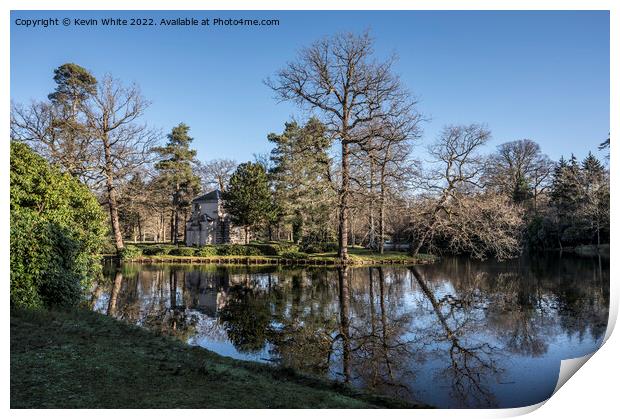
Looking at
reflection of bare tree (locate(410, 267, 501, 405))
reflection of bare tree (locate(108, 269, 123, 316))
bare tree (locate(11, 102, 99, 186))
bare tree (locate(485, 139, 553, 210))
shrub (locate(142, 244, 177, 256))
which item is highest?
bare tree (locate(11, 102, 99, 186))

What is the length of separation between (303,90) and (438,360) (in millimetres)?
10887

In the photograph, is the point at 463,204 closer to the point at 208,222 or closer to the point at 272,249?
the point at 272,249

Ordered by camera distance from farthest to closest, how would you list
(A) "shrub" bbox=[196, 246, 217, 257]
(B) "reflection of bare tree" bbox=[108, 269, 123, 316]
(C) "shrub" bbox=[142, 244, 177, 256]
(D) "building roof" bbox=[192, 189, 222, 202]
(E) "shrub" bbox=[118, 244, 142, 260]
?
(D) "building roof" bbox=[192, 189, 222, 202]
(C) "shrub" bbox=[142, 244, 177, 256]
(A) "shrub" bbox=[196, 246, 217, 257]
(E) "shrub" bbox=[118, 244, 142, 260]
(B) "reflection of bare tree" bbox=[108, 269, 123, 316]

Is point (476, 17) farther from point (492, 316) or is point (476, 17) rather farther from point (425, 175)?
point (425, 175)

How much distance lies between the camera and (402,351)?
184 inches

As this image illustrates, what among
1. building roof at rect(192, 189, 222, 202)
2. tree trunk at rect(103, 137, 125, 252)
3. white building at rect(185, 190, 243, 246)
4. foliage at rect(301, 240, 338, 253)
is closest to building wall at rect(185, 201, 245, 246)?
white building at rect(185, 190, 243, 246)

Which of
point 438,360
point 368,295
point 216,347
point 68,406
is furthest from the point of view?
point 368,295

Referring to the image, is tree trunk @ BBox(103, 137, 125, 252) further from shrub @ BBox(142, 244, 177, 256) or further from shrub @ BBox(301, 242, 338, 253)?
shrub @ BBox(301, 242, 338, 253)

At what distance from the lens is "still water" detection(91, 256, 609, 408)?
392 cm

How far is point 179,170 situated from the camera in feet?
76.1

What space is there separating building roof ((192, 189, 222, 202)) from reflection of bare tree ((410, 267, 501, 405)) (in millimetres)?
18049

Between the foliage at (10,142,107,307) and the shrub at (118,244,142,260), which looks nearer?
the foliage at (10,142,107,307)

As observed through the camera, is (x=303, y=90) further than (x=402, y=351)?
Yes
